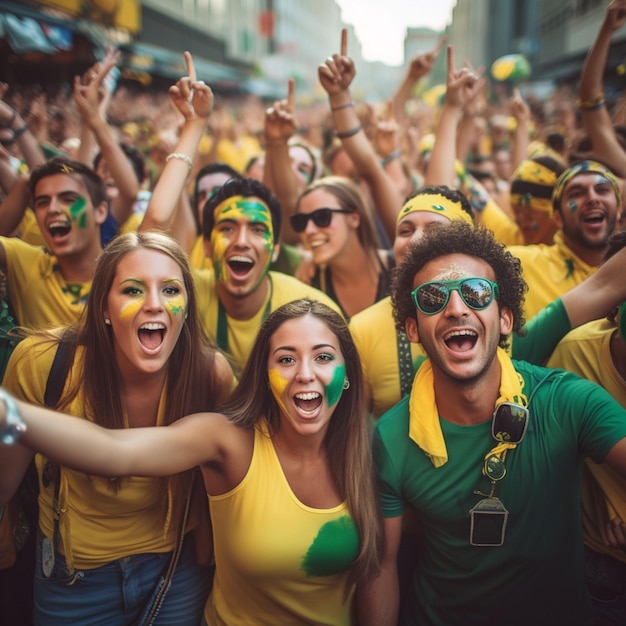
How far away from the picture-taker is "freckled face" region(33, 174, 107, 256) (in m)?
2.94

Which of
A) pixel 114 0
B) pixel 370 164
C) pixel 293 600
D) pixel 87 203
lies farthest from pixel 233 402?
pixel 114 0

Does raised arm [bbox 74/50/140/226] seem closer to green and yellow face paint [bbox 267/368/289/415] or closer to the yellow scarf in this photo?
green and yellow face paint [bbox 267/368/289/415]

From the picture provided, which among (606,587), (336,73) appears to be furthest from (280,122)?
(606,587)

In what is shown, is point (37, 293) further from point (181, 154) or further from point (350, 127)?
point (350, 127)

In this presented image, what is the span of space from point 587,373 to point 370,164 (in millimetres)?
1785

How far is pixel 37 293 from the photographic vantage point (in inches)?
114

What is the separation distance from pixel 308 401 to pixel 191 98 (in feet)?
6.02

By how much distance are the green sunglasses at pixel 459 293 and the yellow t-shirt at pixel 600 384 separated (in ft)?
1.63

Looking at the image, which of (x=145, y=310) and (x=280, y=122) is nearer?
(x=145, y=310)

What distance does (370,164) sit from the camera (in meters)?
3.39

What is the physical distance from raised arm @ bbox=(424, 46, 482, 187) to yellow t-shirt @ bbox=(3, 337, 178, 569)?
2.21m

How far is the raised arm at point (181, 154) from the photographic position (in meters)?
2.71

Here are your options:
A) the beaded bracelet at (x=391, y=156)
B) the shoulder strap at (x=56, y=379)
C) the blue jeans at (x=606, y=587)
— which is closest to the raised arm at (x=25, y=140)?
the shoulder strap at (x=56, y=379)

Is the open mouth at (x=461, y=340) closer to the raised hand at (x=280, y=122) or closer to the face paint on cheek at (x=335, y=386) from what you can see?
the face paint on cheek at (x=335, y=386)
